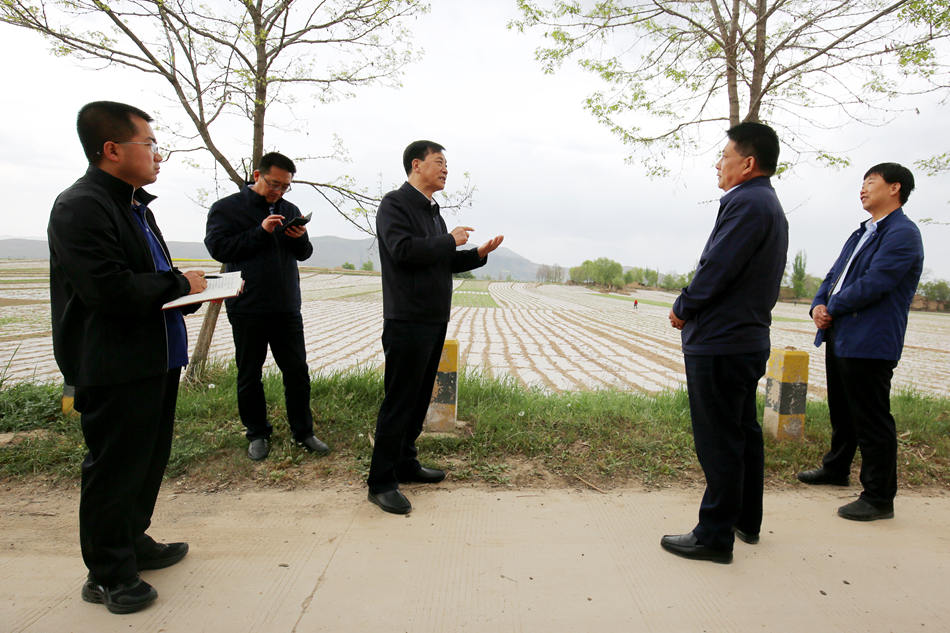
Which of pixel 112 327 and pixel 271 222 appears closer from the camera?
pixel 112 327

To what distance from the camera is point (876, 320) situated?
10.3ft

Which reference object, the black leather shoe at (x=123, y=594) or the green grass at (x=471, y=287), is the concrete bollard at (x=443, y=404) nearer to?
the black leather shoe at (x=123, y=594)

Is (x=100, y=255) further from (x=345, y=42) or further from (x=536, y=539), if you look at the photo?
(x=345, y=42)

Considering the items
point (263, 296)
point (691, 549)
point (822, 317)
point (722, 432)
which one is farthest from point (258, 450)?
point (822, 317)

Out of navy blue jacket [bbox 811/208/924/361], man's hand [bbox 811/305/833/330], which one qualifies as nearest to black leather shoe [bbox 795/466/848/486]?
navy blue jacket [bbox 811/208/924/361]

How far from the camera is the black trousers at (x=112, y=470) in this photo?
206 cm

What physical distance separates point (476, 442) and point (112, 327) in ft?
8.58

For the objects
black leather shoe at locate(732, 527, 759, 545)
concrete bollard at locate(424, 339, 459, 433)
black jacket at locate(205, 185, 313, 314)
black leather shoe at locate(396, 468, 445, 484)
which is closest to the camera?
black leather shoe at locate(732, 527, 759, 545)

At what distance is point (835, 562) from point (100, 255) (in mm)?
3729

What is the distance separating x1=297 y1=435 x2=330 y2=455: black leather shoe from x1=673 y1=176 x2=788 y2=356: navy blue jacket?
2.70 meters

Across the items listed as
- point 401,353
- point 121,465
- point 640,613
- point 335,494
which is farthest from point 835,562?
point 121,465

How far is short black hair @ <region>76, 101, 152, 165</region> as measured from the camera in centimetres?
207

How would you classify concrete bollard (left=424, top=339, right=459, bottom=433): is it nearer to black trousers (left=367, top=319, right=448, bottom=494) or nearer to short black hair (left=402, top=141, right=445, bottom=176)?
black trousers (left=367, top=319, right=448, bottom=494)

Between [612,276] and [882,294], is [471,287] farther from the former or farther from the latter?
[882,294]
